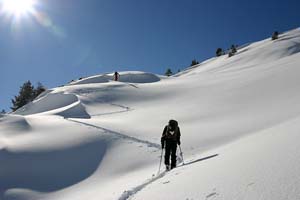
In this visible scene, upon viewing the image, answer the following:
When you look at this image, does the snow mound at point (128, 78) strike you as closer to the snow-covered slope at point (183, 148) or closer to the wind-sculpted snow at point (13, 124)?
the snow-covered slope at point (183, 148)

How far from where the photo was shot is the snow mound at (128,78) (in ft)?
170

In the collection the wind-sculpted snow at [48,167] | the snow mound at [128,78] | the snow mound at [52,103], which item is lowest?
the wind-sculpted snow at [48,167]

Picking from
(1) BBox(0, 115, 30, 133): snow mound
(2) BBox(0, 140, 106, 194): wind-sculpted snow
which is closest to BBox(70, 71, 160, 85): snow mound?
(1) BBox(0, 115, 30, 133): snow mound

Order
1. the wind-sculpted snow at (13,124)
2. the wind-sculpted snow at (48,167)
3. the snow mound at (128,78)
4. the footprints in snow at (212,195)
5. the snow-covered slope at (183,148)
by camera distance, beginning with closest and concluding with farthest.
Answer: the footprints in snow at (212,195), the snow-covered slope at (183,148), the wind-sculpted snow at (48,167), the wind-sculpted snow at (13,124), the snow mound at (128,78)

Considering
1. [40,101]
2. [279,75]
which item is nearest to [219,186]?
[279,75]

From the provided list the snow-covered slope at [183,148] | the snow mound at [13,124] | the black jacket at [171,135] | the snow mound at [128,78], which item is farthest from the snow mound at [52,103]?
the black jacket at [171,135]

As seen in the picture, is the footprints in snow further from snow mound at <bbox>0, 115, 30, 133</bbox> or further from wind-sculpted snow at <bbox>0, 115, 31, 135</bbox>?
snow mound at <bbox>0, 115, 30, 133</bbox>

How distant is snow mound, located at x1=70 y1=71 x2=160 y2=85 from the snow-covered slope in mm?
17333

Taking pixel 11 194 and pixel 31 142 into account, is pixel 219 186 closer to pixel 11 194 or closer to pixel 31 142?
pixel 11 194

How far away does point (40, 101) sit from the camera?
39.5 m

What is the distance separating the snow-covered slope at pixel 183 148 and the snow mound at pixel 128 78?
1733 centimetres

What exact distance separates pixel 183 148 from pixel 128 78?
3757 cm

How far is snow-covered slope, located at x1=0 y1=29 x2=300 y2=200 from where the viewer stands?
6.82 meters

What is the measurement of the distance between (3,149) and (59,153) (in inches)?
104
